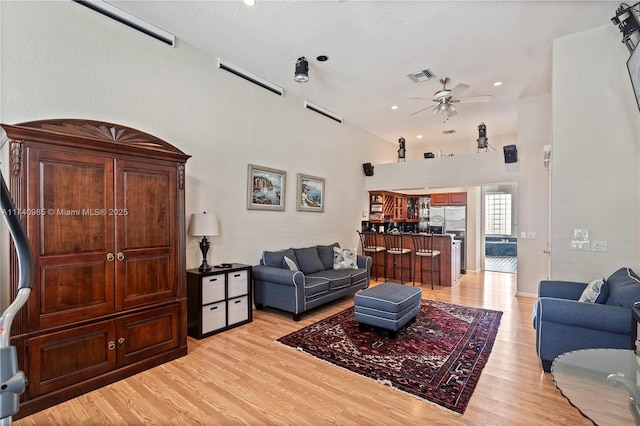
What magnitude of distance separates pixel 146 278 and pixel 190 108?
2.24 m

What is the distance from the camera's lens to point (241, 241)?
4730mm

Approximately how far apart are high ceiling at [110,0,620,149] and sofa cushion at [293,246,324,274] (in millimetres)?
2804

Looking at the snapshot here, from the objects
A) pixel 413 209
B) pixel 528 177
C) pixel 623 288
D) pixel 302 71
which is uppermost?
pixel 302 71

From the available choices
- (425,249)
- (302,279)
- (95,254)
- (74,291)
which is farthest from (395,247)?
(74,291)

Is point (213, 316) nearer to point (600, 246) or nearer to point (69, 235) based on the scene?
point (69, 235)

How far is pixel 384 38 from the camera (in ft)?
12.5

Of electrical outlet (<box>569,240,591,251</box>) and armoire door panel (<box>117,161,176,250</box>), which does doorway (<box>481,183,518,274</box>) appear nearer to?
electrical outlet (<box>569,240,591,251</box>)

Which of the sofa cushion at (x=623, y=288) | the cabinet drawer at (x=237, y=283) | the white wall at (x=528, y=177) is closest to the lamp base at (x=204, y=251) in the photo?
the cabinet drawer at (x=237, y=283)

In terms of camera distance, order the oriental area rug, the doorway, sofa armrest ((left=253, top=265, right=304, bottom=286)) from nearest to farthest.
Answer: the oriental area rug
sofa armrest ((left=253, top=265, right=304, bottom=286))
the doorway

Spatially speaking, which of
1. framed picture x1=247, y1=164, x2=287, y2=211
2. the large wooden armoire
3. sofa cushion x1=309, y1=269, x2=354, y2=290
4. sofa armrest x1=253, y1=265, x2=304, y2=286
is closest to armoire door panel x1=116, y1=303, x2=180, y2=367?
the large wooden armoire

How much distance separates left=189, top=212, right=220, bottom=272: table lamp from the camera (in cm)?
388

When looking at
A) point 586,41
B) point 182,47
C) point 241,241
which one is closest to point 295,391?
point 241,241

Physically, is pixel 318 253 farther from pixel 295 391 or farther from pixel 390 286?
pixel 295 391

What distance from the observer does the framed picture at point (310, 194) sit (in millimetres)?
5852
